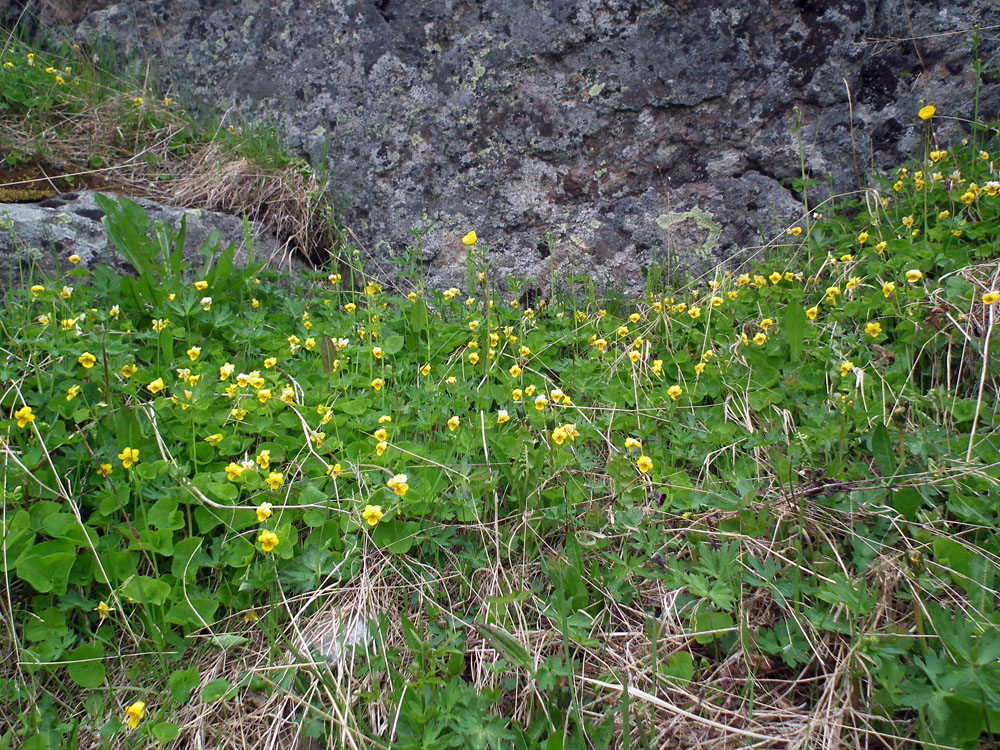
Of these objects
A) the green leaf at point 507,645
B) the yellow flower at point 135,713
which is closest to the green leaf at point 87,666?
the yellow flower at point 135,713

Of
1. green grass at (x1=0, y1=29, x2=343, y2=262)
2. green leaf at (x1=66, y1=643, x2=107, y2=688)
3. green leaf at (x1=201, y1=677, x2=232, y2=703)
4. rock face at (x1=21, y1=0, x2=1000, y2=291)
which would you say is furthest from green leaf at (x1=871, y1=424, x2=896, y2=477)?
green grass at (x1=0, y1=29, x2=343, y2=262)

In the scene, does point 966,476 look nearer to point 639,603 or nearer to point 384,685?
point 639,603

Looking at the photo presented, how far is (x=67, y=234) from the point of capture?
310 centimetres

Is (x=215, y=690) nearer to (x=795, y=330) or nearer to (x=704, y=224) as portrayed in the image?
(x=795, y=330)

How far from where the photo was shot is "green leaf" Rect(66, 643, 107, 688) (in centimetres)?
169

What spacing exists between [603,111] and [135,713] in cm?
320

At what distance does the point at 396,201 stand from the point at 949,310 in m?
2.67

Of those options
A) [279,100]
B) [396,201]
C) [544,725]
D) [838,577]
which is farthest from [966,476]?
[279,100]

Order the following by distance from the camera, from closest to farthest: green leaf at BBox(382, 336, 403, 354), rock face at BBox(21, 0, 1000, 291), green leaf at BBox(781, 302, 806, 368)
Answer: green leaf at BBox(781, 302, 806, 368) < green leaf at BBox(382, 336, 403, 354) < rock face at BBox(21, 0, 1000, 291)

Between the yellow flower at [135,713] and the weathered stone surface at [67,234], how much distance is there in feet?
6.89

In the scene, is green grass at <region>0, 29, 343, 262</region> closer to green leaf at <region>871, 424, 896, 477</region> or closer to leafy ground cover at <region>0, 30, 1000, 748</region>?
leafy ground cover at <region>0, 30, 1000, 748</region>

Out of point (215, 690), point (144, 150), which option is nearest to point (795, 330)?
point (215, 690)

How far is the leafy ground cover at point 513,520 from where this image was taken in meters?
1.59

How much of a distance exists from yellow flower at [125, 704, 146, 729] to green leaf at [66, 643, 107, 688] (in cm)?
16
